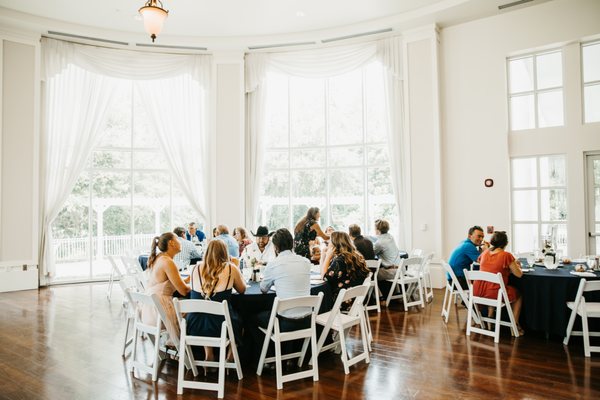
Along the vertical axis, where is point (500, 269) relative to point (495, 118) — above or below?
below

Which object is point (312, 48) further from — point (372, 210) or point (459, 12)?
point (372, 210)

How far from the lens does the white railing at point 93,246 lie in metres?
8.90

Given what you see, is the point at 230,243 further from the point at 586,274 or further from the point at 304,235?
the point at 586,274

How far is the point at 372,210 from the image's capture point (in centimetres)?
882

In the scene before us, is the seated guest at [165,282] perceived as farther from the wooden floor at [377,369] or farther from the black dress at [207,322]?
the wooden floor at [377,369]

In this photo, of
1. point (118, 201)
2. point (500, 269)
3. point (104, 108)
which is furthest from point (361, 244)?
point (104, 108)

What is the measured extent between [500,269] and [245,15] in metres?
6.29

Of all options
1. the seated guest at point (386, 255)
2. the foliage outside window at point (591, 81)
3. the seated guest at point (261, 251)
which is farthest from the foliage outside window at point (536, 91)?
the seated guest at point (261, 251)

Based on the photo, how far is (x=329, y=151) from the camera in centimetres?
928

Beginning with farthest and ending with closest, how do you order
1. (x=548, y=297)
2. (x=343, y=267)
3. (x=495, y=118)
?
(x=495, y=118) < (x=548, y=297) < (x=343, y=267)

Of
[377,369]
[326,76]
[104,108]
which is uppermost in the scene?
[326,76]

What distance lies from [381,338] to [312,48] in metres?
6.59

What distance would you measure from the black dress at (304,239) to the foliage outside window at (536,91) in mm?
4197

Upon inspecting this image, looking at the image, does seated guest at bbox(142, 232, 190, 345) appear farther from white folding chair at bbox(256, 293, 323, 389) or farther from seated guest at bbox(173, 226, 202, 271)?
seated guest at bbox(173, 226, 202, 271)
